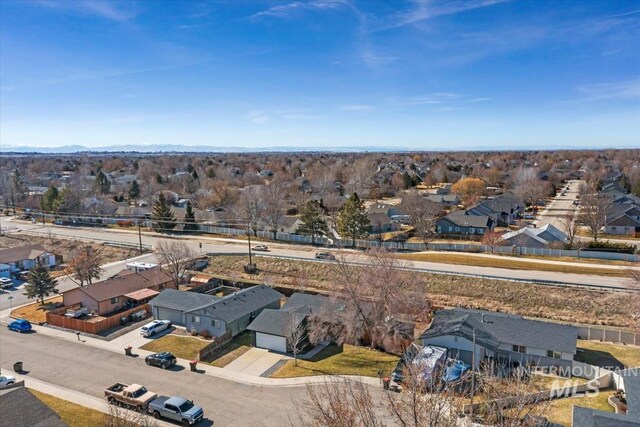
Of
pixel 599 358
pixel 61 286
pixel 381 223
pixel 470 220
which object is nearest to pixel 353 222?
pixel 381 223

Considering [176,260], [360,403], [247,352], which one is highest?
[360,403]

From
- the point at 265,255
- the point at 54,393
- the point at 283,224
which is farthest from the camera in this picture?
the point at 283,224

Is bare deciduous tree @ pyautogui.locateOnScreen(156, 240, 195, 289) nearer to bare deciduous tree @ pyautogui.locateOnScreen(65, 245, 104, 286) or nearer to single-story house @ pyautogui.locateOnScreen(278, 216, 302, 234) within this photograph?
bare deciduous tree @ pyautogui.locateOnScreen(65, 245, 104, 286)

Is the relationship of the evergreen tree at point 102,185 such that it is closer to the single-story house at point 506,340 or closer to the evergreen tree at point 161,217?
the evergreen tree at point 161,217

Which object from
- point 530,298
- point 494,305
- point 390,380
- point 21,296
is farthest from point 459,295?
point 21,296

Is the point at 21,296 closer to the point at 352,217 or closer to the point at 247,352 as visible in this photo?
the point at 247,352

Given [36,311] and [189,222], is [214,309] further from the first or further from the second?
[189,222]

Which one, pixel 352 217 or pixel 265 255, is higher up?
pixel 352 217
